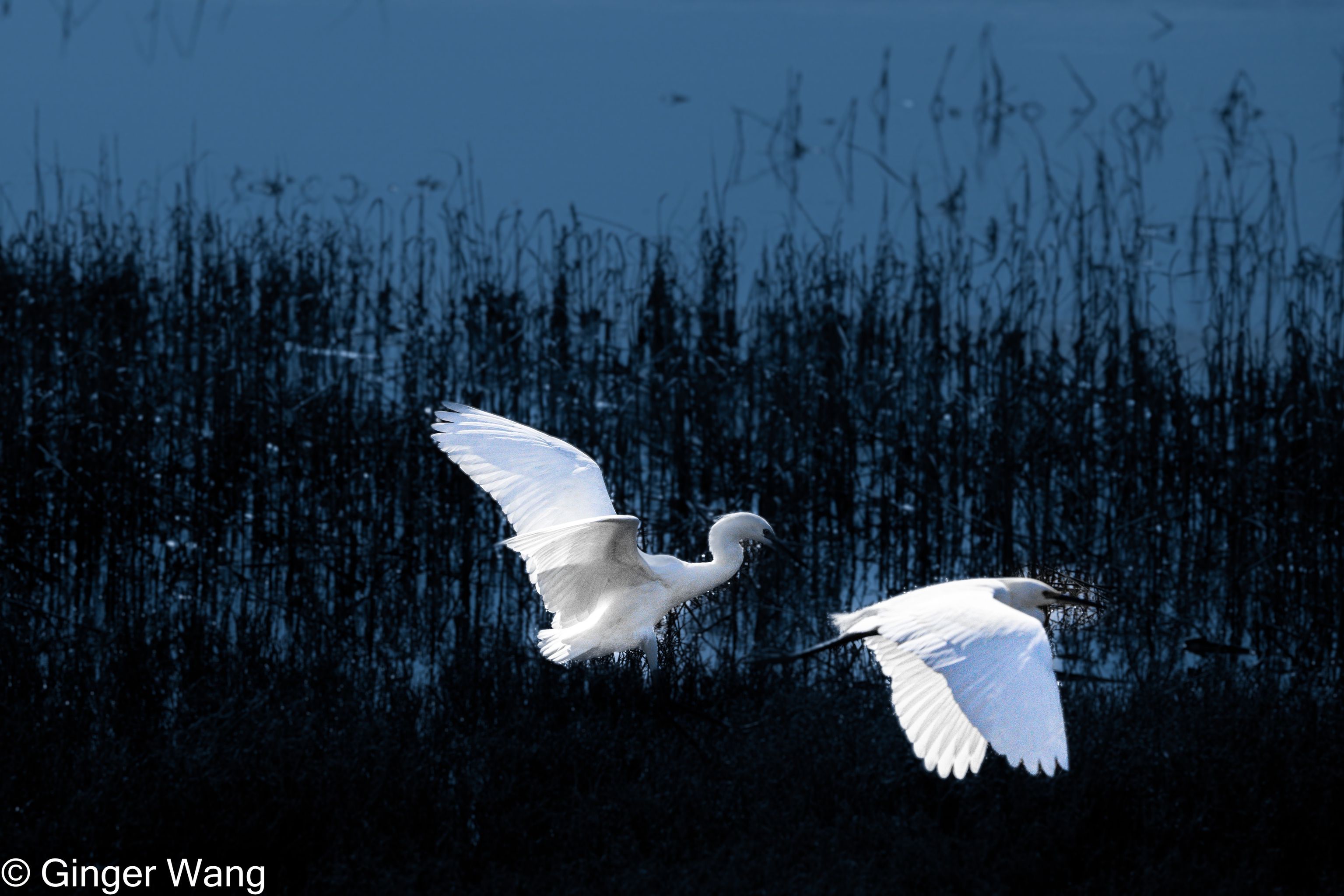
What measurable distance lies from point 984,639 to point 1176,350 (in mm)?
4475

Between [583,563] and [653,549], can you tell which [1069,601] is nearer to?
[583,563]

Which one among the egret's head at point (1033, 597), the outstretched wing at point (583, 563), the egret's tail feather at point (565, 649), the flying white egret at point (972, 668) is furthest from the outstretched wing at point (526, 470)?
the egret's head at point (1033, 597)

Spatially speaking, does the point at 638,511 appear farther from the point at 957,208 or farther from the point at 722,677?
the point at 957,208

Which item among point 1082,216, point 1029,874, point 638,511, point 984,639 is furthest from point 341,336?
point 984,639

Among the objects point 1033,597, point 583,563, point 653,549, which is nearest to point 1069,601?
point 1033,597

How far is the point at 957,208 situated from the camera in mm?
7938

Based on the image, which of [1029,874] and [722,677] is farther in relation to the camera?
[722,677]

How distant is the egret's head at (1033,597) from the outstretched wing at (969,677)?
7.5 inches

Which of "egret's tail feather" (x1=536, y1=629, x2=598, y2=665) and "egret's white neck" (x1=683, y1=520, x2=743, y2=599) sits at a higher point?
"egret's white neck" (x1=683, y1=520, x2=743, y2=599)

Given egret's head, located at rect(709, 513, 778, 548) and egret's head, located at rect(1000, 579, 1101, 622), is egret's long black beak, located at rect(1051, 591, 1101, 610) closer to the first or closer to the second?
egret's head, located at rect(1000, 579, 1101, 622)

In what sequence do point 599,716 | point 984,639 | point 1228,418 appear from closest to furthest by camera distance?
point 984,639
point 599,716
point 1228,418

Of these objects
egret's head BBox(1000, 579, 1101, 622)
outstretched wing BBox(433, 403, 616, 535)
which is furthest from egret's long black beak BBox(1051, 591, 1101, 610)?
outstretched wing BBox(433, 403, 616, 535)

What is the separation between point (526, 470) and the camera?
366 centimetres

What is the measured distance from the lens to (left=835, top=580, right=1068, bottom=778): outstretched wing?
2.45 m
